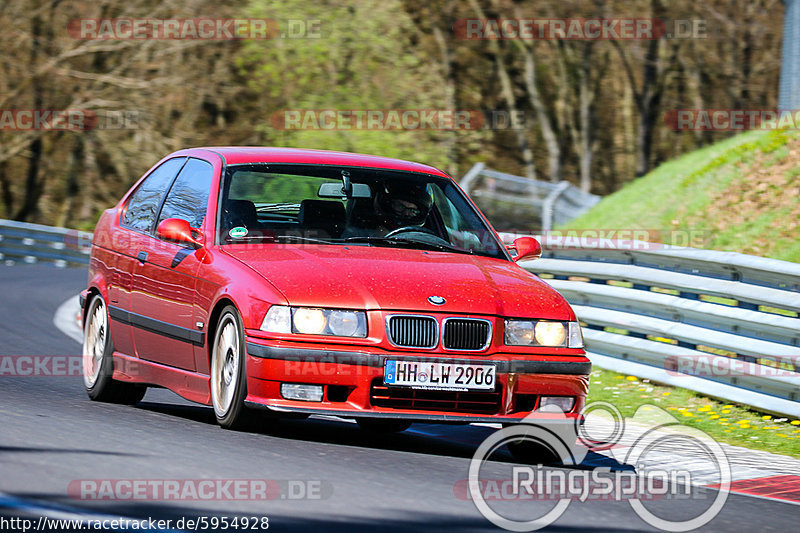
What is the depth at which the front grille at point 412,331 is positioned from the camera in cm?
712

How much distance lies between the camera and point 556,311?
756 cm

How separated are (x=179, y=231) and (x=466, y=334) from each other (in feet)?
6.30

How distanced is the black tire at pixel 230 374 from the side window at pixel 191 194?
100 centimetres

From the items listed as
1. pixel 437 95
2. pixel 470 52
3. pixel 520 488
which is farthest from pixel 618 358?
pixel 470 52

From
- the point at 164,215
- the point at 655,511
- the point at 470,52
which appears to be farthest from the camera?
the point at 470,52

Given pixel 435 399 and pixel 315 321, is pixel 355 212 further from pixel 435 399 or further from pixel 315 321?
pixel 435 399

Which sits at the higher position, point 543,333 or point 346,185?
point 346,185

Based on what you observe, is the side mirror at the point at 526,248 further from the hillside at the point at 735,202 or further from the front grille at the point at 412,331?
the hillside at the point at 735,202

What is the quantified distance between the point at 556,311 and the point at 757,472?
1577mm

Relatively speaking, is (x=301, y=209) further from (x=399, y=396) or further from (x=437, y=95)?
(x=437, y=95)

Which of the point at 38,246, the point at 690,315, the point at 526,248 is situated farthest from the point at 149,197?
the point at 38,246

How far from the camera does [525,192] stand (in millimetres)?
25062

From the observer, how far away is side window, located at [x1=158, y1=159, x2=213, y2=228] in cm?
845

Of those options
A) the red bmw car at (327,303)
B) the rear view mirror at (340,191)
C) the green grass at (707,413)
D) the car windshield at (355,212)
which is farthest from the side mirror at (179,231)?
the green grass at (707,413)
